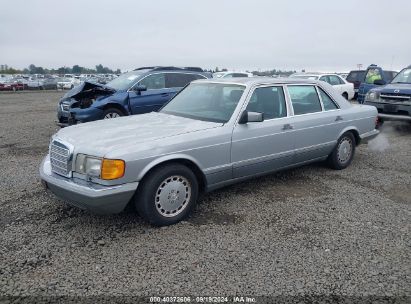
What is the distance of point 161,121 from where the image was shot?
14.8ft

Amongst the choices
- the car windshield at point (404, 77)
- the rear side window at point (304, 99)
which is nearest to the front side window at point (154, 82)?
the rear side window at point (304, 99)

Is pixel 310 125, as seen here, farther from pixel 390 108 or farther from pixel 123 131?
pixel 390 108

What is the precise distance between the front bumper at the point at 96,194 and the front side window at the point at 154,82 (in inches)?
227

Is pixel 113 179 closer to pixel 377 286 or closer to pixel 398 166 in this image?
pixel 377 286

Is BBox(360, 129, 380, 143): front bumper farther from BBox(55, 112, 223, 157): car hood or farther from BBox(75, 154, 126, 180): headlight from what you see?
BBox(75, 154, 126, 180): headlight

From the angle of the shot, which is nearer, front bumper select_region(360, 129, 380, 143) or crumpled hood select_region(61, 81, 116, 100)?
front bumper select_region(360, 129, 380, 143)

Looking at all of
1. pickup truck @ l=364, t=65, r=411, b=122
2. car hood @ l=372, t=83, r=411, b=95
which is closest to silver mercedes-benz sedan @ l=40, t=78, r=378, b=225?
Answer: pickup truck @ l=364, t=65, r=411, b=122

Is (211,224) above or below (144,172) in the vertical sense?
below

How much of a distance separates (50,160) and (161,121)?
140 cm

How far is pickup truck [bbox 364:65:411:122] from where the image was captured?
9.00 meters

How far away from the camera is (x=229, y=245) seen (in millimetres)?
3500

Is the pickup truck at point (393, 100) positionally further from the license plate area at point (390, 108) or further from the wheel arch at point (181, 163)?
the wheel arch at point (181, 163)

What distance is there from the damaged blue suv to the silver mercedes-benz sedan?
11.5 feet

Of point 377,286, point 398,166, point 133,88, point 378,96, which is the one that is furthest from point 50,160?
point 378,96
